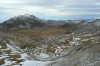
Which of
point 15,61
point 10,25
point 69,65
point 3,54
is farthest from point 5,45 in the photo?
point 10,25

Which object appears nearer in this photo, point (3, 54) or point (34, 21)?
point (3, 54)

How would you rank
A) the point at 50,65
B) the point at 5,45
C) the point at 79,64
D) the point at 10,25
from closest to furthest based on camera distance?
1. the point at 79,64
2. the point at 50,65
3. the point at 5,45
4. the point at 10,25

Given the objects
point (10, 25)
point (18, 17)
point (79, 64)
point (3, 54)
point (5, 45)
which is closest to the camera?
point (79, 64)

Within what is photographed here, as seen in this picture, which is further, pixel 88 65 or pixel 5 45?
pixel 5 45

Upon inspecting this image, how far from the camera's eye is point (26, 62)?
3959 centimetres

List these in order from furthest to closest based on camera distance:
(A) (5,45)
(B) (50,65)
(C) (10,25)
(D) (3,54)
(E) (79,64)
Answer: (C) (10,25) < (A) (5,45) < (D) (3,54) < (B) (50,65) < (E) (79,64)

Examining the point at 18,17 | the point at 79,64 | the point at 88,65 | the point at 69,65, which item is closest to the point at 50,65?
the point at 69,65

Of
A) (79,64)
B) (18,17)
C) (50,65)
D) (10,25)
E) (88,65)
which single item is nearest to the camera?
(88,65)

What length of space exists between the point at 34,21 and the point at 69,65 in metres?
150

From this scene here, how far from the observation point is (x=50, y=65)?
3538 centimetres

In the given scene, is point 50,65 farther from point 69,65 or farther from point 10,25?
Answer: point 10,25

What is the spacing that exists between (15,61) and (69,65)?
12.8m

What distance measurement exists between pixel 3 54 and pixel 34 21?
435 ft

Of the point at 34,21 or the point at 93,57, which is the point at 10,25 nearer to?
the point at 34,21
